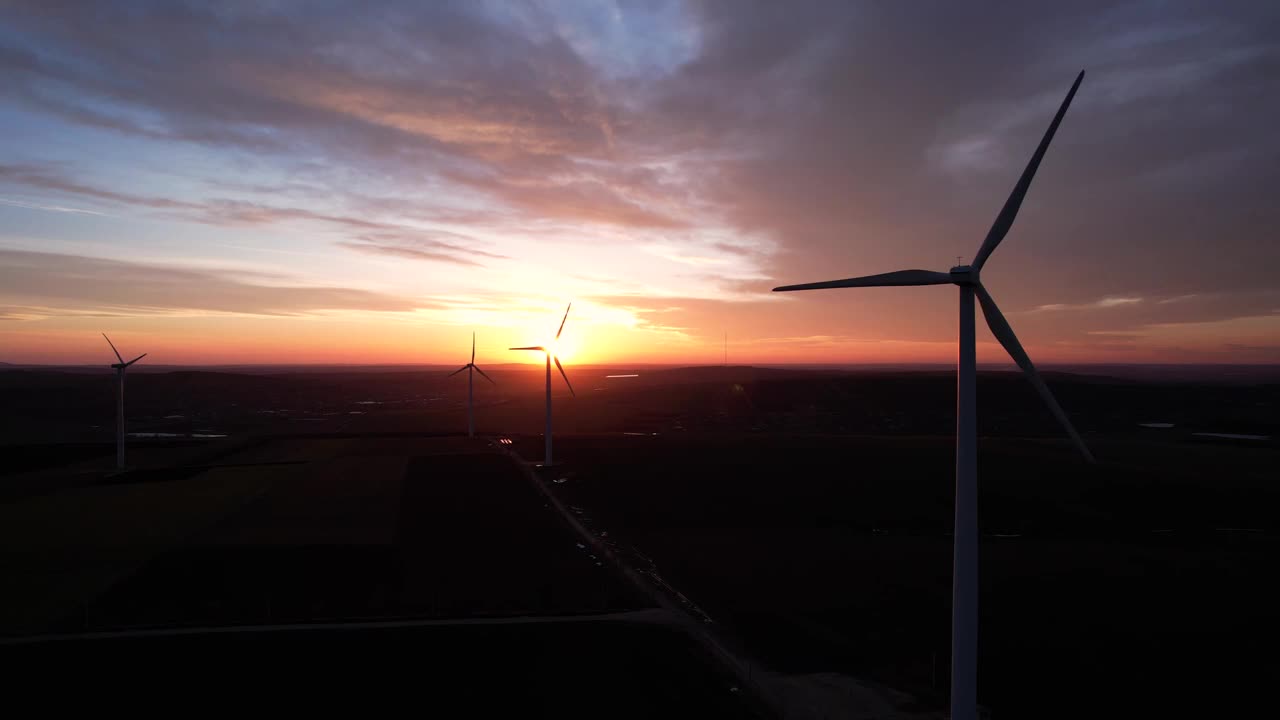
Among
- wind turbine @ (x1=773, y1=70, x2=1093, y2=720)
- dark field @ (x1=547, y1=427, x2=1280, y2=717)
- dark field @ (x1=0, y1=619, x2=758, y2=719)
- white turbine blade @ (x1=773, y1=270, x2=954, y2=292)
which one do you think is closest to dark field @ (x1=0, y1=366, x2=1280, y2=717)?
dark field @ (x1=547, y1=427, x2=1280, y2=717)

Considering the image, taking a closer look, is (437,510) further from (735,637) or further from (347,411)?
(347,411)

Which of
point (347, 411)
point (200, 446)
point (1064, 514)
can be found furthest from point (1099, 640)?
point (347, 411)

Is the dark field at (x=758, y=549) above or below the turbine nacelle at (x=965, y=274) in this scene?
below

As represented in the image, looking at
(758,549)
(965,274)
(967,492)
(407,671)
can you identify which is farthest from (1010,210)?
(758,549)

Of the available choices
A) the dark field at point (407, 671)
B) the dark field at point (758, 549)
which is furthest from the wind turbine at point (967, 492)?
the dark field at point (407, 671)

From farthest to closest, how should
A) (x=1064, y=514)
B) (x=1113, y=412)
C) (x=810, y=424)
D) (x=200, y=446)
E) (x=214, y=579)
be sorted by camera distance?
1. (x=1113, y=412)
2. (x=810, y=424)
3. (x=200, y=446)
4. (x=1064, y=514)
5. (x=214, y=579)

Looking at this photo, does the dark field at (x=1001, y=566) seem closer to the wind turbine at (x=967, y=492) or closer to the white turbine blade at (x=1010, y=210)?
the wind turbine at (x=967, y=492)

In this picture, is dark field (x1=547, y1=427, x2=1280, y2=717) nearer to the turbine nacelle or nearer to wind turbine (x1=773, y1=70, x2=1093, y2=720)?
wind turbine (x1=773, y1=70, x2=1093, y2=720)
